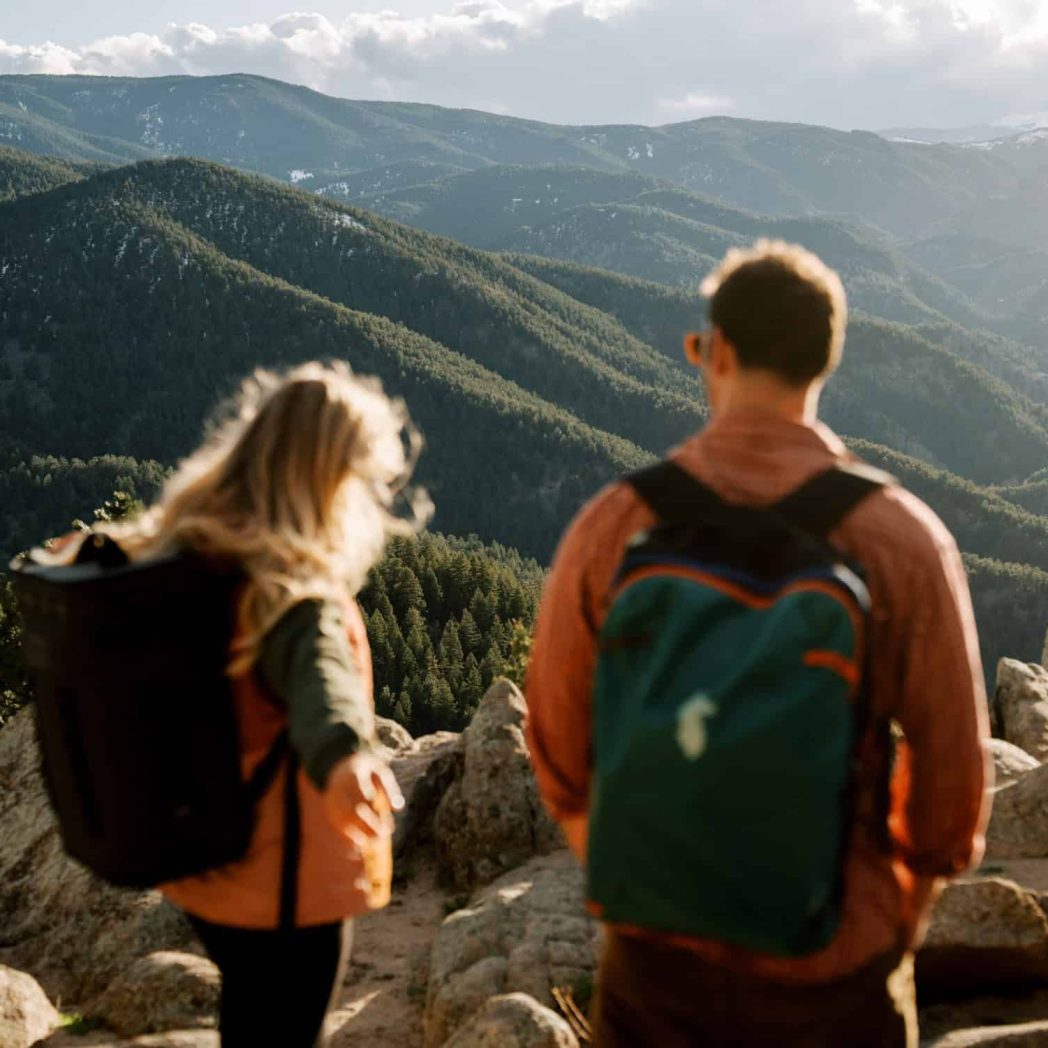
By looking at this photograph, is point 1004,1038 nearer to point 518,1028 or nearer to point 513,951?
point 518,1028

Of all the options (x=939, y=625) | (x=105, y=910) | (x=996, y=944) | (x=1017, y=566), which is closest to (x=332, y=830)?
(x=939, y=625)

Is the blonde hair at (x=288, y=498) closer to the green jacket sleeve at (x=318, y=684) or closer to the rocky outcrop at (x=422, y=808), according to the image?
the green jacket sleeve at (x=318, y=684)

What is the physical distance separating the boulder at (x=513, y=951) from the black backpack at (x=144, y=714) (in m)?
5.27

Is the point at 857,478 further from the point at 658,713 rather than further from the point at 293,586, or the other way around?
the point at 293,586

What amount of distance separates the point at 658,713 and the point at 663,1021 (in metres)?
0.91

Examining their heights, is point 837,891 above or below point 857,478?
below

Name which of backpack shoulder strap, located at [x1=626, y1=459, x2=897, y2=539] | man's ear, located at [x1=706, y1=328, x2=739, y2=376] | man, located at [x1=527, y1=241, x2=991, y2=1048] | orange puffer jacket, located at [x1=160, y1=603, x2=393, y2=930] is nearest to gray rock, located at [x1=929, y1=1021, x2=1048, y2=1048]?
man, located at [x1=527, y1=241, x2=991, y2=1048]

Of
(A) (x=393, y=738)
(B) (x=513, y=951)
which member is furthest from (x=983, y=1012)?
(A) (x=393, y=738)

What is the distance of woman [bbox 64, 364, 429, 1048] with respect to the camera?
314cm

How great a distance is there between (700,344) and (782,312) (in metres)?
0.36

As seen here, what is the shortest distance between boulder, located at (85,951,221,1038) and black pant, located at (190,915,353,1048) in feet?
18.1

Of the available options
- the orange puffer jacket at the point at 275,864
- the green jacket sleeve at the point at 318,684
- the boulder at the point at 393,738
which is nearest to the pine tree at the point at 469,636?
the boulder at the point at 393,738

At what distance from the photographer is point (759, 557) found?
8.39ft

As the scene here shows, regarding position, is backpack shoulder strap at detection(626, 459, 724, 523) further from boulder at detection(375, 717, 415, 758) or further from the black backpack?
boulder at detection(375, 717, 415, 758)
